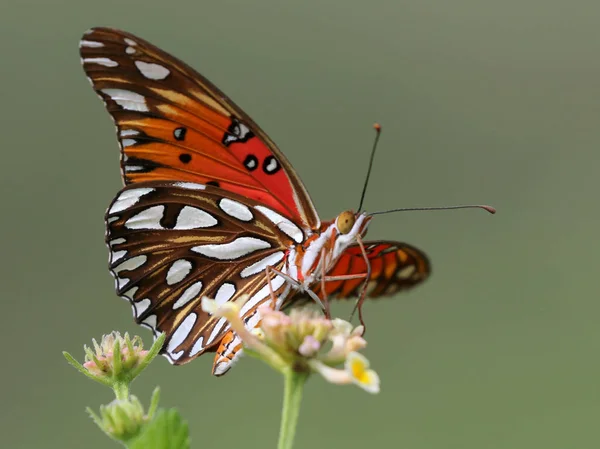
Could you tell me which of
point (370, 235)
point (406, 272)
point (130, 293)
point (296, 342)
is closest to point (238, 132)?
point (130, 293)

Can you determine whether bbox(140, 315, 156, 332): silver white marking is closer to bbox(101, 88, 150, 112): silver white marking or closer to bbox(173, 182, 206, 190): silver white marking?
bbox(173, 182, 206, 190): silver white marking

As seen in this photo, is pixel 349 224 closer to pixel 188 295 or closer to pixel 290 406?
pixel 188 295

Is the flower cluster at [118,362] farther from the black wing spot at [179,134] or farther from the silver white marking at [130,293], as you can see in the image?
the black wing spot at [179,134]

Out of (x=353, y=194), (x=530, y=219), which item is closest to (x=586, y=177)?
(x=530, y=219)

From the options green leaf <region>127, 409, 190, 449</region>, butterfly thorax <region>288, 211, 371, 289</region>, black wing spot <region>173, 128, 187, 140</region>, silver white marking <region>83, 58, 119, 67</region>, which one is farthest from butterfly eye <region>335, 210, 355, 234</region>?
green leaf <region>127, 409, 190, 449</region>

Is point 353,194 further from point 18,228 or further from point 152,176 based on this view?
point 152,176
